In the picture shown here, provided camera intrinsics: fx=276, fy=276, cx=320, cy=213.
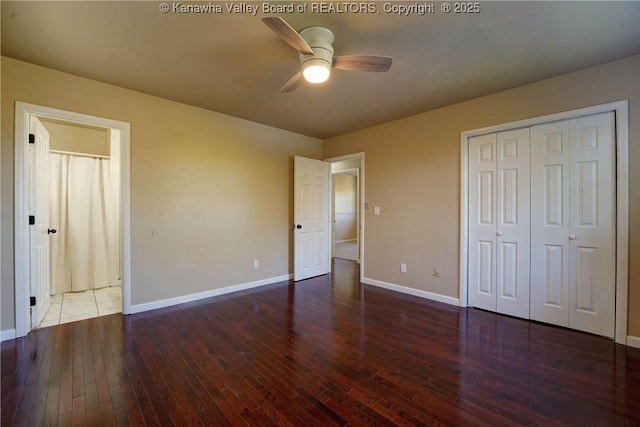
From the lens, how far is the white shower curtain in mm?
3826

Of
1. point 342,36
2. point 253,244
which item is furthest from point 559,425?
point 253,244

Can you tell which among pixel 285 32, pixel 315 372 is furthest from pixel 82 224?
pixel 285 32

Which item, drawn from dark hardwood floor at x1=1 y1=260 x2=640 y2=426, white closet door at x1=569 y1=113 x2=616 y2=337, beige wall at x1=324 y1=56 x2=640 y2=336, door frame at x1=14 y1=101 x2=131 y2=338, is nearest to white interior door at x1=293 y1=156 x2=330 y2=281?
beige wall at x1=324 y1=56 x2=640 y2=336

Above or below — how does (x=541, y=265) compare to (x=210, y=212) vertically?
below

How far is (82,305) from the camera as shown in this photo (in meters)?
3.41

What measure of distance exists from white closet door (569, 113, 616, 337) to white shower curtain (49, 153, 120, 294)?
5860 millimetres

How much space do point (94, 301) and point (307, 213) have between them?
3.15m

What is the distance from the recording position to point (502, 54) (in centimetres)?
234

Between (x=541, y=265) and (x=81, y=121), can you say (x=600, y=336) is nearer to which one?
(x=541, y=265)

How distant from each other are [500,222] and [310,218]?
9.07ft

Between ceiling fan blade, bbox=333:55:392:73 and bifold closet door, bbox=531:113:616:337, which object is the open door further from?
bifold closet door, bbox=531:113:616:337

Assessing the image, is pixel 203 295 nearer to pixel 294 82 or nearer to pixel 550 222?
pixel 294 82

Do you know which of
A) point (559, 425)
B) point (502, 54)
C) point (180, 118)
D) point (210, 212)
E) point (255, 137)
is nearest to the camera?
point (559, 425)

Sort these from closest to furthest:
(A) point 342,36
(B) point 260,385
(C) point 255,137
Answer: (B) point 260,385, (A) point 342,36, (C) point 255,137
